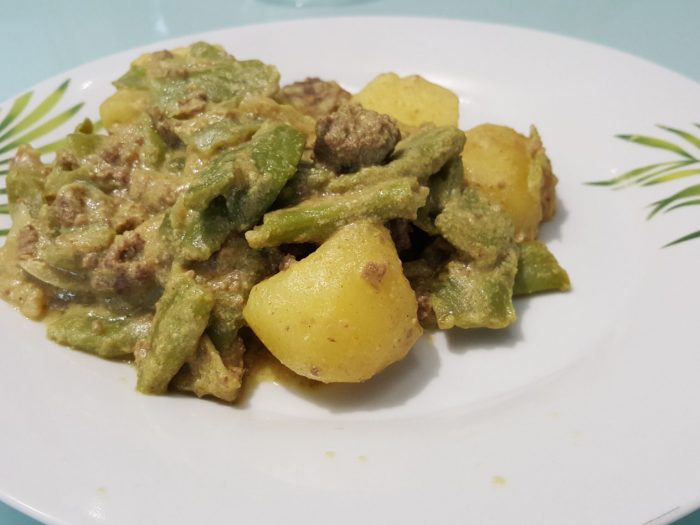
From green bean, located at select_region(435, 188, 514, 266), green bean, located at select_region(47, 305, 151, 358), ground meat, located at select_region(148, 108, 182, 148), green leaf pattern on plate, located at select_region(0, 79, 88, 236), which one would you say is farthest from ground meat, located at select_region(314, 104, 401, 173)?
green leaf pattern on plate, located at select_region(0, 79, 88, 236)

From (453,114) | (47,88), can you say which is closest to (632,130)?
(453,114)

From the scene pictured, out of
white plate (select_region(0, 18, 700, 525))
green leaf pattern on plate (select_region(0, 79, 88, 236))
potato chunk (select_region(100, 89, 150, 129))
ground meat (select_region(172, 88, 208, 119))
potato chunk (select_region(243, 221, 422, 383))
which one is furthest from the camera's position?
green leaf pattern on plate (select_region(0, 79, 88, 236))

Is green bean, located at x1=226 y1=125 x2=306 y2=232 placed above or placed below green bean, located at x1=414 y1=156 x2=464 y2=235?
above

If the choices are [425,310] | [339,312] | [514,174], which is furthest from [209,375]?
[514,174]

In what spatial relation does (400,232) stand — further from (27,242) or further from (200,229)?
(27,242)

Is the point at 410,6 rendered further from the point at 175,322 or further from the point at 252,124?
the point at 175,322

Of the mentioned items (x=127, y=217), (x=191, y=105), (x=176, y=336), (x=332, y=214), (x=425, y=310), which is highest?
(x=191, y=105)

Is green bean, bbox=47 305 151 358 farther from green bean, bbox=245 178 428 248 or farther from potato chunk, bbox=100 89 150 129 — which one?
potato chunk, bbox=100 89 150 129
